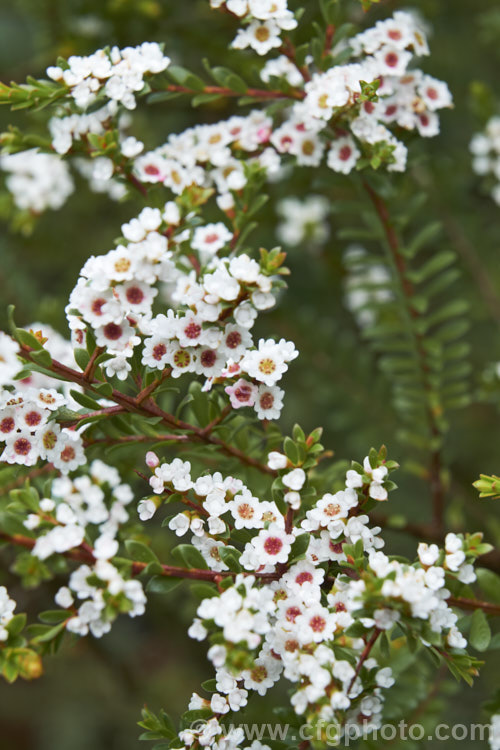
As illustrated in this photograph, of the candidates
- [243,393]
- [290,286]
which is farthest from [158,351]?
[290,286]

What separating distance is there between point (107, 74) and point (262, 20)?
273mm

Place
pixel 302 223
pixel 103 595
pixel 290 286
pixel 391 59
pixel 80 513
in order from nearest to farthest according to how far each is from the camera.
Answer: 1. pixel 103 595
2. pixel 80 513
3. pixel 391 59
4. pixel 302 223
5. pixel 290 286

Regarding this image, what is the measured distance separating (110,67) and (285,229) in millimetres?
1100

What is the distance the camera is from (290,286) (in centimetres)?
233

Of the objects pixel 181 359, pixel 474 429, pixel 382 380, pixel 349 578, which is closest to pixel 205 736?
pixel 349 578

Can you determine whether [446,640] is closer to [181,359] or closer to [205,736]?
[205,736]

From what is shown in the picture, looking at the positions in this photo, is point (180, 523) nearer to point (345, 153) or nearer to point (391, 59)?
point (345, 153)

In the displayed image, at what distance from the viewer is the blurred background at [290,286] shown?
1.87 m

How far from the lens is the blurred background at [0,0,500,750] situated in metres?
1.87

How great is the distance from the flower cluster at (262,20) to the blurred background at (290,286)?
31 centimetres

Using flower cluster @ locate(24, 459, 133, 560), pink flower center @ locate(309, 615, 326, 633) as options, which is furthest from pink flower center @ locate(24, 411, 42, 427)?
pink flower center @ locate(309, 615, 326, 633)

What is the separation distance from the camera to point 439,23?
91.4 inches

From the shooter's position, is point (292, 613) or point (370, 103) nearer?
point (292, 613)

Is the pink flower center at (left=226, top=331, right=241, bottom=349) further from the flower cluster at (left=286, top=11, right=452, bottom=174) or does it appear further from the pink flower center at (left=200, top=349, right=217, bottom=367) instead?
the flower cluster at (left=286, top=11, right=452, bottom=174)
